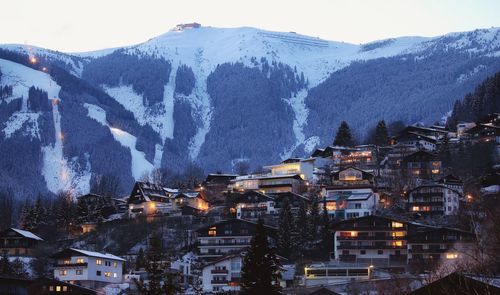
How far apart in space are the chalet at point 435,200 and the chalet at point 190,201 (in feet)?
97.6

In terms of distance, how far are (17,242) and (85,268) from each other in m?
16.6

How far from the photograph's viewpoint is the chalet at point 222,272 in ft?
256

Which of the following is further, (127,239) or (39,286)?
(127,239)

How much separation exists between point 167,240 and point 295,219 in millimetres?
15861

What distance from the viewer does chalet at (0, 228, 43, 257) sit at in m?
95.7

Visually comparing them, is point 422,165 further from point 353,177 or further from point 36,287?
point 36,287

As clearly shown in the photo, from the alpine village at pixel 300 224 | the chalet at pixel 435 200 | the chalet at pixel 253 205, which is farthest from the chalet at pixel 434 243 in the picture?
the chalet at pixel 253 205

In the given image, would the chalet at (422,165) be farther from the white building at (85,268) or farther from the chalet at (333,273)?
the white building at (85,268)

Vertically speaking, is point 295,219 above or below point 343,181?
below

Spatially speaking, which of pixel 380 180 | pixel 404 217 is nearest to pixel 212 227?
pixel 404 217

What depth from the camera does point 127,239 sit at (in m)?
97.2

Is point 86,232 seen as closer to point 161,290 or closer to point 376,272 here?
point 376,272

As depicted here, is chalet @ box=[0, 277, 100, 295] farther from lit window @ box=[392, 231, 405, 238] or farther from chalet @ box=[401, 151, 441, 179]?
chalet @ box=[401, 151, 441, 179]

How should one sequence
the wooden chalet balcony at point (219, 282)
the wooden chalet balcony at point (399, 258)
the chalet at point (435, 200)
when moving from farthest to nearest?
1. the chalet at point (435, 200)
2. the wooden chalet balcony at point (399, 258)
3. the wooden chalet balcony at point (219, 282)
